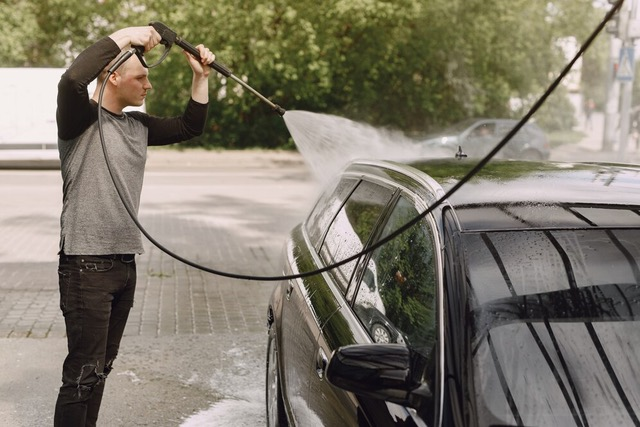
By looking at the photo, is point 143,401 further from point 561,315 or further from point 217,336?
point 561,315

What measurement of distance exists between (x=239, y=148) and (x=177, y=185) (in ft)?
38.9

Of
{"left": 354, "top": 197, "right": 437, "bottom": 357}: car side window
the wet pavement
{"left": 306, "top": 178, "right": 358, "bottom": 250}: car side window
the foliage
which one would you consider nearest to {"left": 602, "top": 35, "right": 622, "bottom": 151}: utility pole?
the foliage

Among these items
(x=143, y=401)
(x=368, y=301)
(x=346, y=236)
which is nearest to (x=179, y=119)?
(x=346, y=236)

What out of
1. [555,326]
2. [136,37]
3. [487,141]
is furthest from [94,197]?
[487,141]

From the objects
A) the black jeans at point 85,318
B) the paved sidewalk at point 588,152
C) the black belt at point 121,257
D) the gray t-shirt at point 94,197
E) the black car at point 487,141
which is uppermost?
the gray t-shirt at point 94,197

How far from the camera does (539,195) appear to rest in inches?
116

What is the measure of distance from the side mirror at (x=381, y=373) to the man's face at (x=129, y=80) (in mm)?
1662

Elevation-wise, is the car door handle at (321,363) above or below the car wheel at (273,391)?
above

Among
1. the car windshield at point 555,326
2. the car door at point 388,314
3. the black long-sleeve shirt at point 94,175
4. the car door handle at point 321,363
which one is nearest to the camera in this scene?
the car windshield at point 555,326

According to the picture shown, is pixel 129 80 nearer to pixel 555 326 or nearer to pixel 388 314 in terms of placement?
pixel 388 314

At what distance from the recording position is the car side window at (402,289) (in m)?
2.62

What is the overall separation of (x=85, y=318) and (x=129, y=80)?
0.98 m

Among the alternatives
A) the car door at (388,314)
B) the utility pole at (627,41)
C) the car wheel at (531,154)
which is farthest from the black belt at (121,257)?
the car wheel at (531,154)

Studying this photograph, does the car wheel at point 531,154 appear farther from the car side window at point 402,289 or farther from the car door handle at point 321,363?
the car door handle at point 321,363
